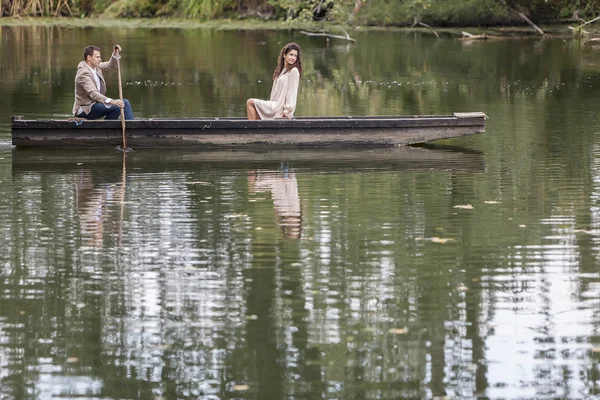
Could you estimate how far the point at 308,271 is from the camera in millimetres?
9039

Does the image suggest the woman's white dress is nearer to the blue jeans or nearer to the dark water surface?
the dark water surface

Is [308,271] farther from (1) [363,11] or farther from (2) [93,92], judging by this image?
(1) [363,11]

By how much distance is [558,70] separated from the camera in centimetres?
2817

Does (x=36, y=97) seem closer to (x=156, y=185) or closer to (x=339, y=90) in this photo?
(x=339, y=90)

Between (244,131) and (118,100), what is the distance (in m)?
1.61

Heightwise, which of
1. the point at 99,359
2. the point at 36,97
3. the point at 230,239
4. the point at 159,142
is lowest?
the point at 99,359

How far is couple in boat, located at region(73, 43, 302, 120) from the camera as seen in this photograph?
15.0 metres

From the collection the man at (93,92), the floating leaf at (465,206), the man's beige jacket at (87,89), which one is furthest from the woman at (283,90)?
the floating leaf at (465,206)

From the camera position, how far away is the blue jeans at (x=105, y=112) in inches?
Answer: 603

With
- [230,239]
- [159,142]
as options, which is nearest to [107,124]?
[159,142]

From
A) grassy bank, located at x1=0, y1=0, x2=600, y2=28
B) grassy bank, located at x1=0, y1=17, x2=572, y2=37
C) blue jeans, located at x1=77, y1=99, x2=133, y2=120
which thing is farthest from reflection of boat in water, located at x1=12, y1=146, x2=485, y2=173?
grassy bank, located at x1=0, y1=17, x2=572, y2=37

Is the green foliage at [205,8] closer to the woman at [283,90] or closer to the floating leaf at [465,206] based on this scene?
the woman at [283,90]

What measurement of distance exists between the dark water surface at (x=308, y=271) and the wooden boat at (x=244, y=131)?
0.68 feet

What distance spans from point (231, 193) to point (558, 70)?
17.3m
